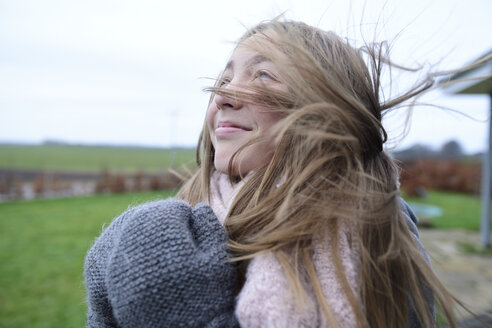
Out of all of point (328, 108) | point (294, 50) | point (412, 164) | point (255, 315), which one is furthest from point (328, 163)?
point (412, 164)

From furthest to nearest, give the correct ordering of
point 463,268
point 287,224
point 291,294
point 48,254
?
1. point 48,254
2. point 463,268
3. point 287,224
4. point 291,294

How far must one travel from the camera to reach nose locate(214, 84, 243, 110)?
1.14 m

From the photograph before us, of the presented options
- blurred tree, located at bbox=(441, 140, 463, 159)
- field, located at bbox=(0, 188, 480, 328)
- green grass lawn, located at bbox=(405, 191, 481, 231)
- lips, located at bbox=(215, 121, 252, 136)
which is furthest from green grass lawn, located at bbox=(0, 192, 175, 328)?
blurred tree, located at bbox=(441, 140, 463, 159)

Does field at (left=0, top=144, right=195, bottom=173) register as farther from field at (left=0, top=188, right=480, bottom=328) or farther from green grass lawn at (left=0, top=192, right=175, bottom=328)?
green grass lawn at (left=0, top=192, right=175, bottom=328)

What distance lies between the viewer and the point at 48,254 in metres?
6.14

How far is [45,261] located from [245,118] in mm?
5839

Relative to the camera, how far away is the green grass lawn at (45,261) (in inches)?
153

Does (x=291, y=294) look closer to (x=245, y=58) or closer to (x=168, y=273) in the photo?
(x=168, y=273)

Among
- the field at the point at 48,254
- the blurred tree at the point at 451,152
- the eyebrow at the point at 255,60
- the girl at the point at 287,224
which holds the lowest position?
the field at the point at 48,254

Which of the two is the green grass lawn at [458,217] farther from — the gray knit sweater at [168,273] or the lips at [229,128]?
the gray knit sweater at [168,273]

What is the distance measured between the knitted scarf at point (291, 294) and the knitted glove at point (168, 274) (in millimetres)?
66

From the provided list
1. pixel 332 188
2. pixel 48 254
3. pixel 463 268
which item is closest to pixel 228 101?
pixel 332 188

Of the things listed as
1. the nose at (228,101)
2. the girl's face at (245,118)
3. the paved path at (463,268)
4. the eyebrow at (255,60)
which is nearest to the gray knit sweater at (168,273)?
the girl's face at (245,118)

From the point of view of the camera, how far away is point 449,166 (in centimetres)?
1709
